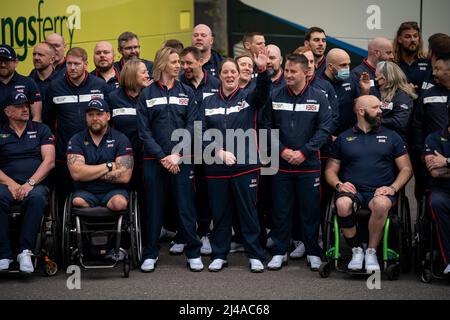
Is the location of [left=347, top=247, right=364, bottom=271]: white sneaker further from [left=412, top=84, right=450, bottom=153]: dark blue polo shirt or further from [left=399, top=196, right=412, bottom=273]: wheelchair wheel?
[left=412, top=84, right=450, bottom=153]: dark blue polo shirt

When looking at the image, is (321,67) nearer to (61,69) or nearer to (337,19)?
(337,19)

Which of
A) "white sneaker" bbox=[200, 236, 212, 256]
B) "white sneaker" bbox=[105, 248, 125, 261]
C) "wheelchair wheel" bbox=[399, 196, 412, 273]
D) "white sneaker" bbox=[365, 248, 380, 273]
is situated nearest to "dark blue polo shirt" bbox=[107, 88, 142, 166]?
"white sneaker" bbox=[105, 248, 125, 261]

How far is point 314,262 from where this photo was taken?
928 cm

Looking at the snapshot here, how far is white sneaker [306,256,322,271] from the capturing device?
30.3ft

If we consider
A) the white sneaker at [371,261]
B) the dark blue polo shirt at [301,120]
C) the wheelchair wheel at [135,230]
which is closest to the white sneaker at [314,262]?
the white sneaker at [371,261]

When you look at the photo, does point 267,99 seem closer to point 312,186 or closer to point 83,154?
point 312,186

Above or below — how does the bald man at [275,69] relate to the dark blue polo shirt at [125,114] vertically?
above

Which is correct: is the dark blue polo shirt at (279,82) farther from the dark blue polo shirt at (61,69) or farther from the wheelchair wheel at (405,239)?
the dark blue polo shirt at (61,69)

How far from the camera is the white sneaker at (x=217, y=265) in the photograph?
9.23 m

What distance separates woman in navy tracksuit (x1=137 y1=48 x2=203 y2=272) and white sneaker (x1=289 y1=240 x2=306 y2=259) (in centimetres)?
97

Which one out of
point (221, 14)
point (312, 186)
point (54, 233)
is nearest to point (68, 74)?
point (54, 233)

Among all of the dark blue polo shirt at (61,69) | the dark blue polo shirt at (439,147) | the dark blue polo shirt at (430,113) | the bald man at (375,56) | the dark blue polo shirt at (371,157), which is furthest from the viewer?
the dark blue polo shirt at (61,69)

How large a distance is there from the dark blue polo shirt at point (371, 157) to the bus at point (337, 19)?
2.88 m

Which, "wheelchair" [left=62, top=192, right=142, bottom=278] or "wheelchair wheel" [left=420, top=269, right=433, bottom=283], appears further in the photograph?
"wheelchair" [left=62, top=192, right=142, bottom=278]
